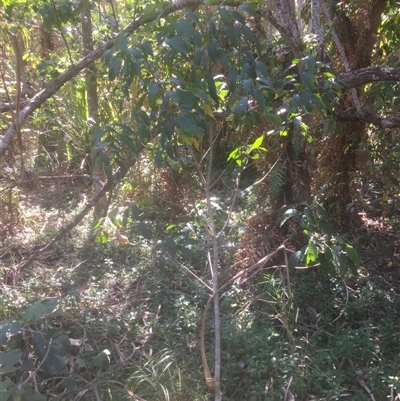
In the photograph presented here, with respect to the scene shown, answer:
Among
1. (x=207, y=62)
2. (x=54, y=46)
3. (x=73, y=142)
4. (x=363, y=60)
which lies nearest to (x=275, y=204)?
(x=363, y=60)

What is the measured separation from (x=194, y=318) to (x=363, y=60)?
262 cm

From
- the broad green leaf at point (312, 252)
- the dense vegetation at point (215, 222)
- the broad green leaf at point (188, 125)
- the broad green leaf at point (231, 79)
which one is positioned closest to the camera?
the broad green leaf at point (188, 125)

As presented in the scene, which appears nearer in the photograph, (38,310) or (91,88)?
(38,310)

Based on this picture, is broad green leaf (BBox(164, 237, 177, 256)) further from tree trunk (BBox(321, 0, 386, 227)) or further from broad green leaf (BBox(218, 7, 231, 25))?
tree trunk (BBox(321, 0, 386, 227))

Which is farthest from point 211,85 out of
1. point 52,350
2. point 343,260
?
point 52,350

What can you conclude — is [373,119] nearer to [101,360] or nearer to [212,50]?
[212,50]

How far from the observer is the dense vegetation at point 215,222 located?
231cm

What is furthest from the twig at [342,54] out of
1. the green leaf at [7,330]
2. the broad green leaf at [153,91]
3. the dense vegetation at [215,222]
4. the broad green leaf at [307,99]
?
the green leaf at [7,330]

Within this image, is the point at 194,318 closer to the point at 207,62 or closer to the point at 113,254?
the point at 113,254

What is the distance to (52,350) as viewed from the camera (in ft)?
7.88

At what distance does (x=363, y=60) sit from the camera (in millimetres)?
4281

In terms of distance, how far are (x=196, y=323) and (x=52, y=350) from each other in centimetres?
121

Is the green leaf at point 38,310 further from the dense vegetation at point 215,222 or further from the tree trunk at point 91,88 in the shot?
the tree trunk at point 91,88

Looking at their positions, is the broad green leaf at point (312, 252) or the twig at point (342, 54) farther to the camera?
the twig at point (342, 54)
